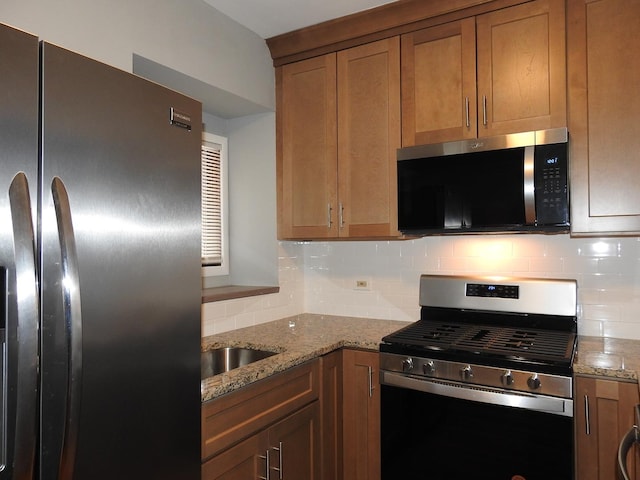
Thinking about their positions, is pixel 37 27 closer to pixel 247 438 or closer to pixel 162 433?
pixel 162 433

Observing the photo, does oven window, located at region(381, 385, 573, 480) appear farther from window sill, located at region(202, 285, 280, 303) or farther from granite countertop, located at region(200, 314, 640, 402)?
window sill, located at region(202, 285, 280, 303)

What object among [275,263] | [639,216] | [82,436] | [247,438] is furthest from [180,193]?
[639,216]

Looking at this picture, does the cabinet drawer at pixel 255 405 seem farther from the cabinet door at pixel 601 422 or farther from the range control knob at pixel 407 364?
the cabinet door at pixel 601 422

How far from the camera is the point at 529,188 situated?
191cm

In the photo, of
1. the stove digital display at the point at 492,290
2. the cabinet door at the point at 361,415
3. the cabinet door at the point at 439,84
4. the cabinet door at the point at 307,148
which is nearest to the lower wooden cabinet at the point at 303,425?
the cabinet door at the point at 361,415

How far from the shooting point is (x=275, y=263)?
268cm

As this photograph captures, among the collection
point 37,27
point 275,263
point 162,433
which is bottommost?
point 162,433

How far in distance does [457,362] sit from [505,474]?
44 cm

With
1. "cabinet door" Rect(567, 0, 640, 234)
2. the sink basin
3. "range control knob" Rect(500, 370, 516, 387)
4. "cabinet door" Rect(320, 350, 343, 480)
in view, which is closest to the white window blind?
the sink basin

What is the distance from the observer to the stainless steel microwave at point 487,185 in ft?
6.16

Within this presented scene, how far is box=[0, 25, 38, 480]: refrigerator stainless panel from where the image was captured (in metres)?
0.87

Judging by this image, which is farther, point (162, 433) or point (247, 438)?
point (247, 438)

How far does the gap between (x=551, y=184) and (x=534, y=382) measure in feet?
2.59

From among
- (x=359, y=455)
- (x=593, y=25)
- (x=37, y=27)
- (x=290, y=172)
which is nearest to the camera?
(x=37, y=27)
